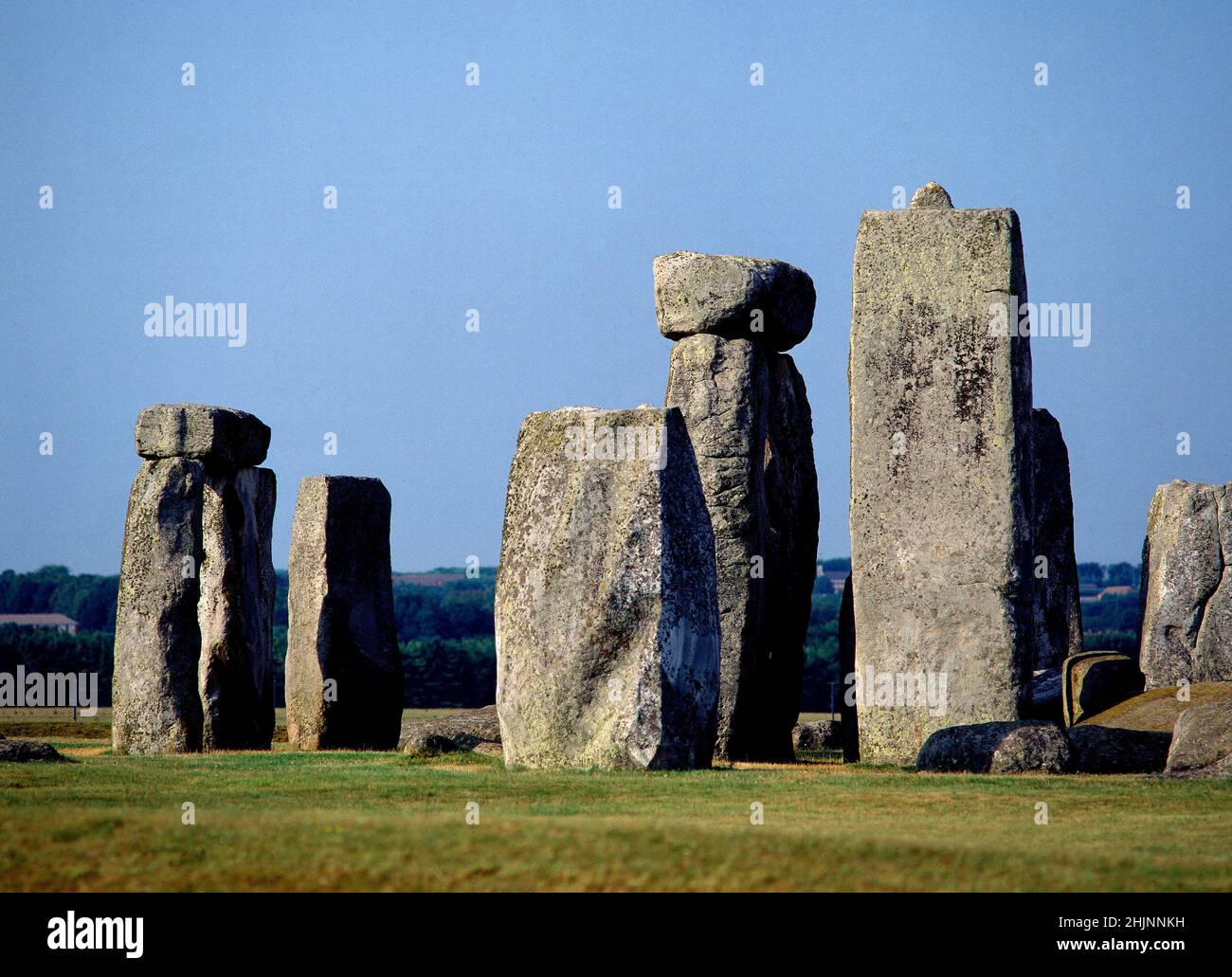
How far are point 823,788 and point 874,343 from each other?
17.5 ft

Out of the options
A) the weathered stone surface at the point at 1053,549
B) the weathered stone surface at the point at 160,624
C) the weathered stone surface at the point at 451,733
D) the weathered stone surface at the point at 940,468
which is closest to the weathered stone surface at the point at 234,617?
the weathered stone surface at the point at 160,624

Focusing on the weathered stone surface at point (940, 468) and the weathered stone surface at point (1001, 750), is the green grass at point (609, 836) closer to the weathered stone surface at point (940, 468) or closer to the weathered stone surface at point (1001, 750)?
the weathered stone surface at point (1001, 750)

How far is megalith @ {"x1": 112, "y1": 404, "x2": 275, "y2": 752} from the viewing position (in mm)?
16875

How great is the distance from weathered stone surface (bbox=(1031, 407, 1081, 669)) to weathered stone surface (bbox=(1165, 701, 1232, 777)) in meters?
8.24

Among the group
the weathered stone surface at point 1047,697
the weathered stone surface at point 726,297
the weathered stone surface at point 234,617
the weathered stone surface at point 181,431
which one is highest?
the weathered stone surface at point 726,297

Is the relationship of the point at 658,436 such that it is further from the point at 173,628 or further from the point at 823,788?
the point at 173,628

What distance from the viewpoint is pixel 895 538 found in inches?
620

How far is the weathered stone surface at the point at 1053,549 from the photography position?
843 inches

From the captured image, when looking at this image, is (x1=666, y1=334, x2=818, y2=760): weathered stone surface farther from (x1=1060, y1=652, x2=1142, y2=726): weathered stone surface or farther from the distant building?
the distant building

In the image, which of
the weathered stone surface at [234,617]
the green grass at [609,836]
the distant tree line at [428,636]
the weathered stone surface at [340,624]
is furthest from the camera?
the distant tree line at [428,636]

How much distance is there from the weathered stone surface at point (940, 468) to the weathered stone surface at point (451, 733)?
3527 mm

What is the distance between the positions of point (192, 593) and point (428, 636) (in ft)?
156

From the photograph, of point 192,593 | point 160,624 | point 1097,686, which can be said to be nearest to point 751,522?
point 1097,686

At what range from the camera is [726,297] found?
16703 mm
